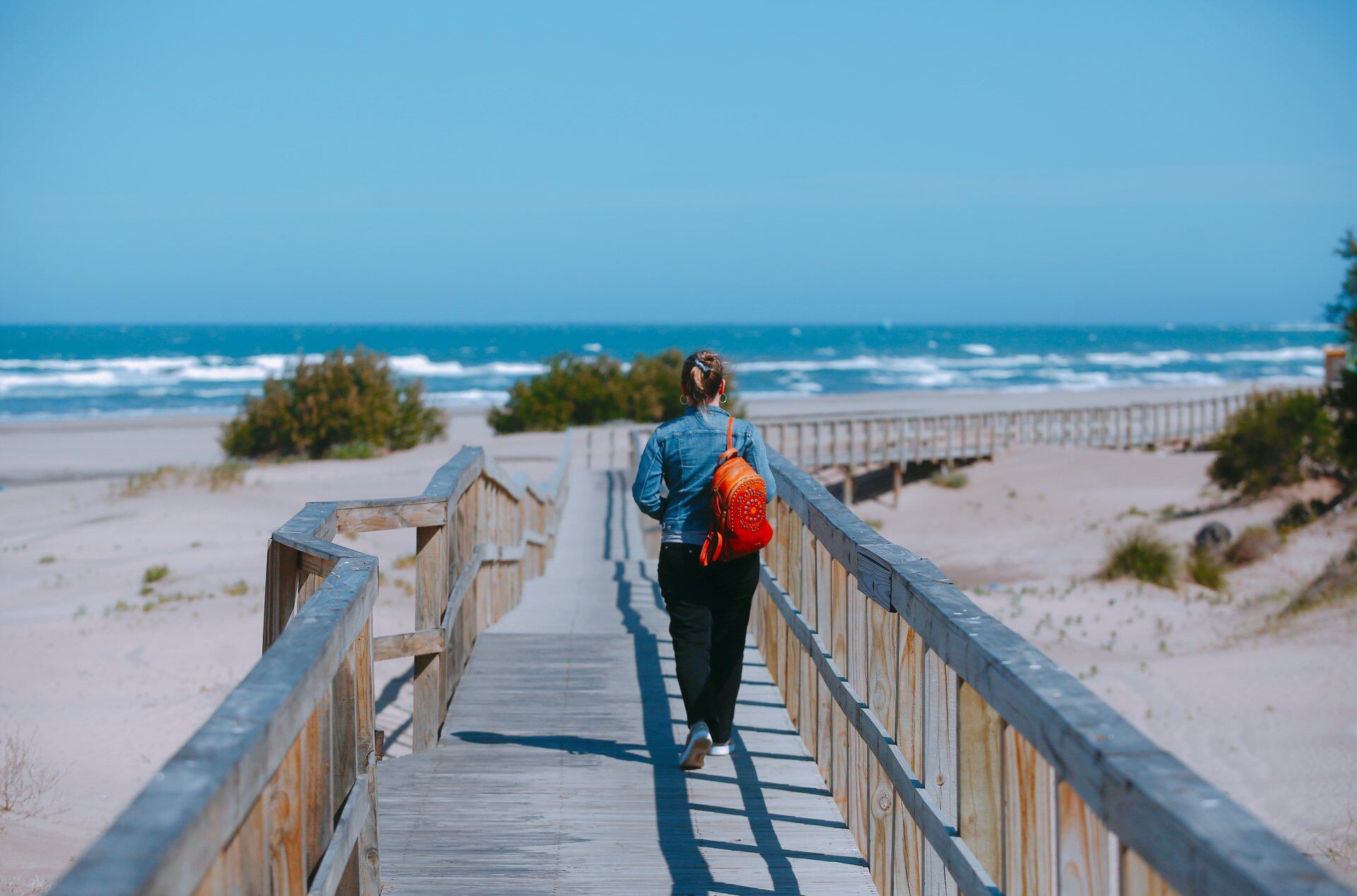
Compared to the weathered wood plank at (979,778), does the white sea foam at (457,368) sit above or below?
above

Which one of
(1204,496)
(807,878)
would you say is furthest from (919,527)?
(807,878)

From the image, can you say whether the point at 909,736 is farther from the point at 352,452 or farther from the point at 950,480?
the point at 352,452

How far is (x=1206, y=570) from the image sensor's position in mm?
16234

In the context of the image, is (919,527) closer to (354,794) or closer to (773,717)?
(773,717)

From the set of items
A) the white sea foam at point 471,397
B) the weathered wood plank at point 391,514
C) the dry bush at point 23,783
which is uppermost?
the weathered wood plank at point 391,514

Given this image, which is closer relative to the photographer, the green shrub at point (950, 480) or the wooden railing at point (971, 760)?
the wooden railing at point (971, 760)

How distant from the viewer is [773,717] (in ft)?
17.9

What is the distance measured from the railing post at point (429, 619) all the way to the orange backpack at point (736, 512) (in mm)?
1241

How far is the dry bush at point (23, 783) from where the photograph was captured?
6.18 metres

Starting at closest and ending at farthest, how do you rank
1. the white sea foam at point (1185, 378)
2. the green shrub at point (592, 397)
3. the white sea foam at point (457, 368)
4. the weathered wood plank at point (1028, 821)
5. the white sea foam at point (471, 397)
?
the weathered wood plank at point (1028, 821) → the green shrub at point (592, 397) → the white sea foam at point (471, 397) → the white sea foam at point (1185, 378) → the white sea foam at point (457, 368)

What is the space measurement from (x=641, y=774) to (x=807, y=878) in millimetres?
1104

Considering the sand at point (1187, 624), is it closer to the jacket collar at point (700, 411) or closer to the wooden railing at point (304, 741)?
the jacket collar at point (700, 411)

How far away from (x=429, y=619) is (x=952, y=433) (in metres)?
26.0

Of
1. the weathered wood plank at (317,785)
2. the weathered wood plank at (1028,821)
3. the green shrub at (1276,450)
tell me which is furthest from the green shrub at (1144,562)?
the weathered wood plank at (317,785)
